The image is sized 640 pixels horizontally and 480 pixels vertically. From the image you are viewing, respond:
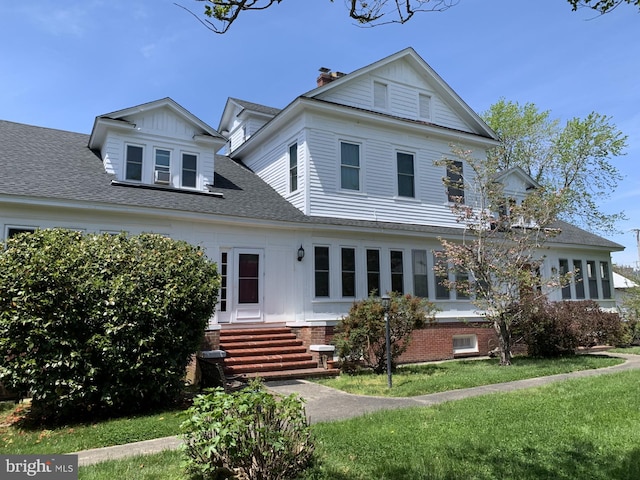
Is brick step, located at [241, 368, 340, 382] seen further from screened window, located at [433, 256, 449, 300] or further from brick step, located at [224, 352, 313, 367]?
screened window, located at [433, 256, 449, 300]

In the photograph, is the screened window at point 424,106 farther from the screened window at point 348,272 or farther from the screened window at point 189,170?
the screened window at point 189,170

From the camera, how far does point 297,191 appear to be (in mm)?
14188

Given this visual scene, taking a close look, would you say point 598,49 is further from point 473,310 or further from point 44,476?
point 44,476

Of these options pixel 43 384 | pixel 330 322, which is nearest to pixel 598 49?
pixel 330 322

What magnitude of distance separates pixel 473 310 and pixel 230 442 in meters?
13.0

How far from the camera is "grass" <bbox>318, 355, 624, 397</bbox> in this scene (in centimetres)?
891

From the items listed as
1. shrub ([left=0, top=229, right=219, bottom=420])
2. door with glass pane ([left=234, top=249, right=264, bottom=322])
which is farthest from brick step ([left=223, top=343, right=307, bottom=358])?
shrub ([left=0, top=229, right=219, bottom=420])

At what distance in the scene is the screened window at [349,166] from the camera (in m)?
14.5

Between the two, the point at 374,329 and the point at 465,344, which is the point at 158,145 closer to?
the point at 374,329

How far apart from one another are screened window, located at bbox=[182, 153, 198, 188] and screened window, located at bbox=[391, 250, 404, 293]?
646 centimetres

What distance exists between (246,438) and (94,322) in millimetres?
4163

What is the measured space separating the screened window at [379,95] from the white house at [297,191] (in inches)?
2.8

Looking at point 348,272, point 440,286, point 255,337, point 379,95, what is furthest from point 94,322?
point 379,95

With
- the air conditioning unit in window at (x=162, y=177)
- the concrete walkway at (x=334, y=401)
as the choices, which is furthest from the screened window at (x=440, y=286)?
the air conditioning unit in window at (x=162, y=177)
